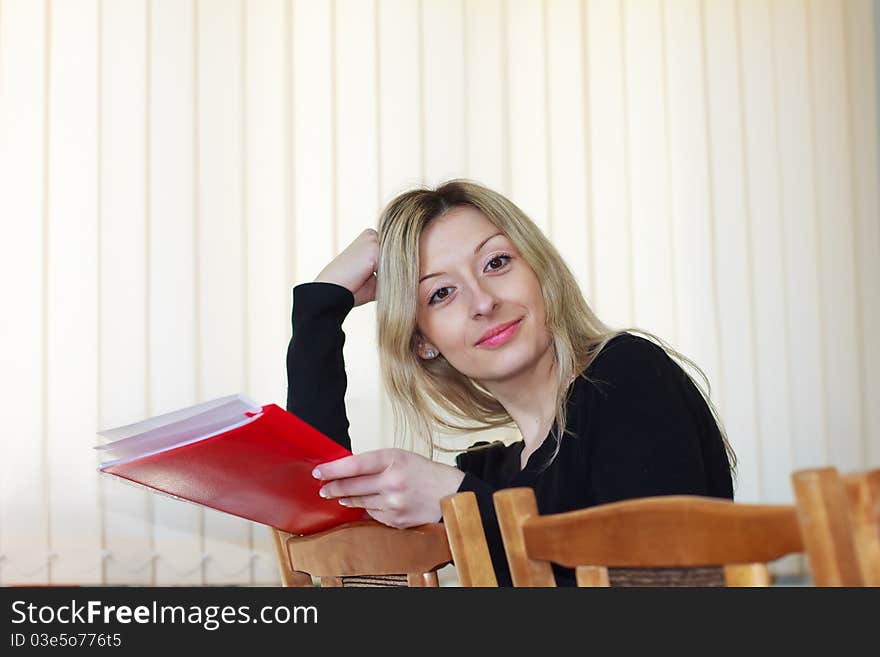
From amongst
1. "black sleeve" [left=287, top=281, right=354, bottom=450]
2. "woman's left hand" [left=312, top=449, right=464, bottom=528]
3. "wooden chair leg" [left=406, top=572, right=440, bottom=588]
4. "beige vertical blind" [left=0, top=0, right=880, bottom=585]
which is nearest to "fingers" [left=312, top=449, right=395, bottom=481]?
"woman's left hand" [left=312, top=449, right=464, bottom=528]

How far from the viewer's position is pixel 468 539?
2.47 ft

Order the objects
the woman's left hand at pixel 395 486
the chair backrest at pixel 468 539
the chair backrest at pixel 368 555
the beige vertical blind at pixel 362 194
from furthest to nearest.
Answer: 1. the beige vertical blind at pixel 362 194
2. the woman's left hand at pixel 395 486
3. the chair backrest at pixel 368 555
4. the chair backrest at pixel 468 539

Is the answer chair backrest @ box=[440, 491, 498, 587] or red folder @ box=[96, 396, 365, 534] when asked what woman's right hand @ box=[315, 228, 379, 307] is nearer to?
red folder @ box=[96, 396, 365, 534]

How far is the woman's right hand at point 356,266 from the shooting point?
61.6 inches

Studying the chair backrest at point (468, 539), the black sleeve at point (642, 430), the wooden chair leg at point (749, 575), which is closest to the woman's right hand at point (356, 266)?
the black sleeve at point (642, 430)

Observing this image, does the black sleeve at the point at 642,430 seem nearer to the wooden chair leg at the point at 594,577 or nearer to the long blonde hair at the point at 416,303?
the long blonde hair at the point at 416,303

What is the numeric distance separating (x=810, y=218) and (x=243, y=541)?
5.24 ft

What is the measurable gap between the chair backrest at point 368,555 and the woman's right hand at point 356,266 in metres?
0.52

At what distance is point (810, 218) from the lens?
2.62 metres

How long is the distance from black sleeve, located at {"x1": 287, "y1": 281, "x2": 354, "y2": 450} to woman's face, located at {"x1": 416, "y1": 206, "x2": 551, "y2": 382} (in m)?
0.14

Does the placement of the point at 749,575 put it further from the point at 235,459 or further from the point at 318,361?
the point at 318,361

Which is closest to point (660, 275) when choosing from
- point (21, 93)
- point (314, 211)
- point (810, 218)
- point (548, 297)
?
point (810, 218)

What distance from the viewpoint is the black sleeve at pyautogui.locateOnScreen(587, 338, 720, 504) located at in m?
1.12
